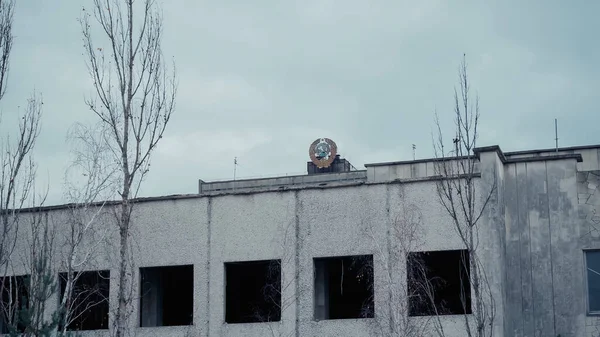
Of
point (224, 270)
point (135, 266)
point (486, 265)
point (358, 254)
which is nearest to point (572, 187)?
point (486, 265)

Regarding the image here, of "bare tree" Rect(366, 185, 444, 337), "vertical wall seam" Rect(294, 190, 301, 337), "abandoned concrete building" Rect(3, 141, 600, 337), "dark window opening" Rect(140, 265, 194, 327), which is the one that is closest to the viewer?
"bare tree" Rect(366, 185, 444, 337)

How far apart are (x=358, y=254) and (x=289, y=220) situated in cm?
208

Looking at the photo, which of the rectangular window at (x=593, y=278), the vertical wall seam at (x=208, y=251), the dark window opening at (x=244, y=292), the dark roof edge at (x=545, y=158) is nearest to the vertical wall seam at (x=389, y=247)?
the dark roof edge at (x=545, y=158)

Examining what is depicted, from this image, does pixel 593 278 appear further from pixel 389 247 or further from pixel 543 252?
pixel 389 247

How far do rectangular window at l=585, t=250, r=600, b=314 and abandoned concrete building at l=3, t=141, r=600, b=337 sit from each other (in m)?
0.03

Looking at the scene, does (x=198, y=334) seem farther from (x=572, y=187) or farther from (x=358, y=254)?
(x=572, y=187)

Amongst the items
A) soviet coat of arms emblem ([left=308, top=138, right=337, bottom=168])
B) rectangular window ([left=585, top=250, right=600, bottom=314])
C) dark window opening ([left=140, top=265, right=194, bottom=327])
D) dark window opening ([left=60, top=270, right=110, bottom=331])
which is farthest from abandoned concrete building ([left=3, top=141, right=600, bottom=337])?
soviet coat of arms emblem ([left=308, top=138, right=337, bottom=168])

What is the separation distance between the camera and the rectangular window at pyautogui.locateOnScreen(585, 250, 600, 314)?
23344mm

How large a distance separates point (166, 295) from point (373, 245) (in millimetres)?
10195

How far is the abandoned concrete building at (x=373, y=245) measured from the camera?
22984mm

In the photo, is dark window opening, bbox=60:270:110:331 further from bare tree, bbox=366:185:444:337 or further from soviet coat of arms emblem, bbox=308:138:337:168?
soviet coat of arms emblem, bbox=308:138:337:168

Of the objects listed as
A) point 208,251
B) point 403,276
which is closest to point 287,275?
point 208,251

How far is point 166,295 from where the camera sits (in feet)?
102

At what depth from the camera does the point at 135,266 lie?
25.4 m
